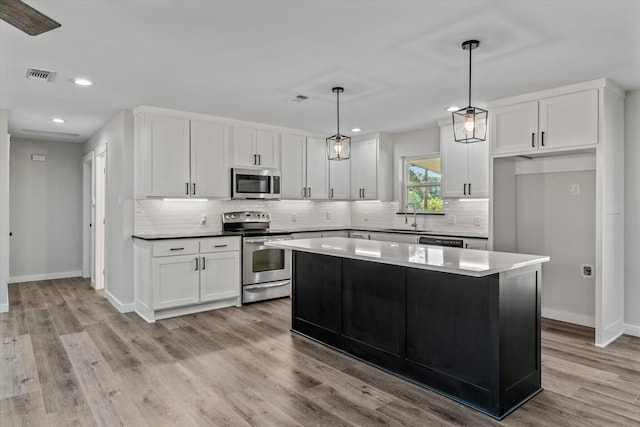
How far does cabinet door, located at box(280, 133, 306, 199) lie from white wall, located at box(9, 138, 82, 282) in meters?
4.05

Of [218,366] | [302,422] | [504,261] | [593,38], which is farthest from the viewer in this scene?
[218,366]

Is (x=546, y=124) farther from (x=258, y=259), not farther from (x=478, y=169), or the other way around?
(x=258, y=259)

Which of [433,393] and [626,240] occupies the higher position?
[626,240]

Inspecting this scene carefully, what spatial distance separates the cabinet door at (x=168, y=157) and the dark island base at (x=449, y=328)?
2500 millimetres

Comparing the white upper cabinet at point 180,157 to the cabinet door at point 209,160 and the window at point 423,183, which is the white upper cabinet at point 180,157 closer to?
the cabinet door at point 209,160

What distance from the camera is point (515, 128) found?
422 cm

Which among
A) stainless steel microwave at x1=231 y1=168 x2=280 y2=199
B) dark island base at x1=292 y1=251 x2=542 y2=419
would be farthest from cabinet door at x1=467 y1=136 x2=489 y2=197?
stainless steel microwave at x1=231 y1=168 x2=280 y2=199

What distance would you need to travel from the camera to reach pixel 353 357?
11.0ft

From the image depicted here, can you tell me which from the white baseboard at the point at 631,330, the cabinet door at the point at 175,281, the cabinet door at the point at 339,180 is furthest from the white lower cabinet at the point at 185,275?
Result: the white baseboard at the point at 631,330

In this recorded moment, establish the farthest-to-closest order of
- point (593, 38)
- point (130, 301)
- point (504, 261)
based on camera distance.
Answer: point (130, 301), point (593, 38), point (504, 261)

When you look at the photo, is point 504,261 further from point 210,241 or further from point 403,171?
point 403,171

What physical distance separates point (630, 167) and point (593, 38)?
1.83m

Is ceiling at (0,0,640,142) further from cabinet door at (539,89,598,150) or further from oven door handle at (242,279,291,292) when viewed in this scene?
oven door handle at (242,279,291,292)

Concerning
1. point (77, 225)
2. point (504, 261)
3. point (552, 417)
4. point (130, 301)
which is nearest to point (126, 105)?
point (130, 301)
